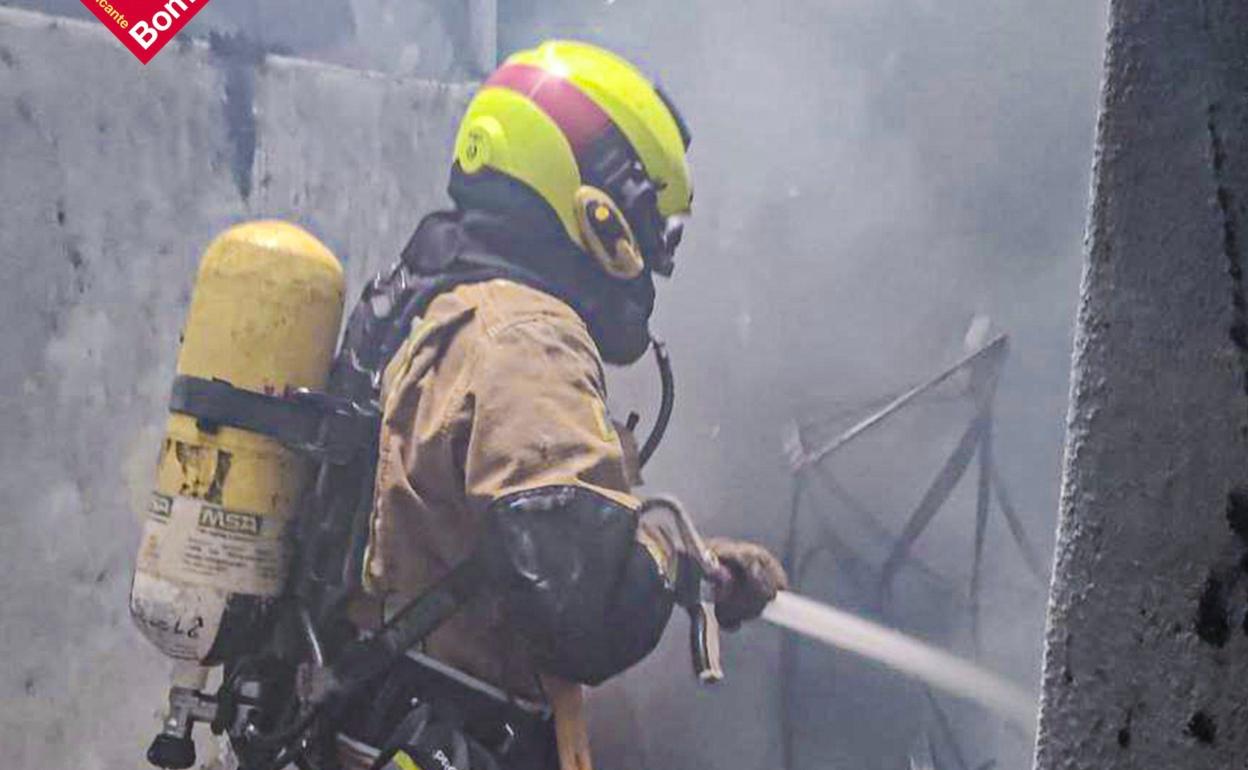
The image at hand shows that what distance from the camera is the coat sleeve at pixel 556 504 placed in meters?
1.45

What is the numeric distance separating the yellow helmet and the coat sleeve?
0.65ft

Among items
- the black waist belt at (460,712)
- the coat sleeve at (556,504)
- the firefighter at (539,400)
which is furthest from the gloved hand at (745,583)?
the black waist belt at (460,712)

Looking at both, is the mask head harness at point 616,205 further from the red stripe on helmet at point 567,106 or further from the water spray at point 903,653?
the water spray at point 903,653

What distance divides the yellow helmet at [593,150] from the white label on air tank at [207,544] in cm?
54

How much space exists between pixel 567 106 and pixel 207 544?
0.72m

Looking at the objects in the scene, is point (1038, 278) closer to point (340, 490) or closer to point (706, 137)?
point (706, 137)

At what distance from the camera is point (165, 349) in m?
2.04

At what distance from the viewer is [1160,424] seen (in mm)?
363

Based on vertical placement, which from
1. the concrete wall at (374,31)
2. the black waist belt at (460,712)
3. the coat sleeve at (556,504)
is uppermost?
the concrete wall at (374,31)

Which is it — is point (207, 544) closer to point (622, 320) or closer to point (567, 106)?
point (622, 320)

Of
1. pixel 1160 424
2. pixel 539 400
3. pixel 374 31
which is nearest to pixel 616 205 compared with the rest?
pixel 539 400

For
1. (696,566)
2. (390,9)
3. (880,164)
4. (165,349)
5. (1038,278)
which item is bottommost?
(696,566)

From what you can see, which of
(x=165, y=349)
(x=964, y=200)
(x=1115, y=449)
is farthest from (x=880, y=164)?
(x=1115, y=449)

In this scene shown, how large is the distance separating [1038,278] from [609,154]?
0.57 m
